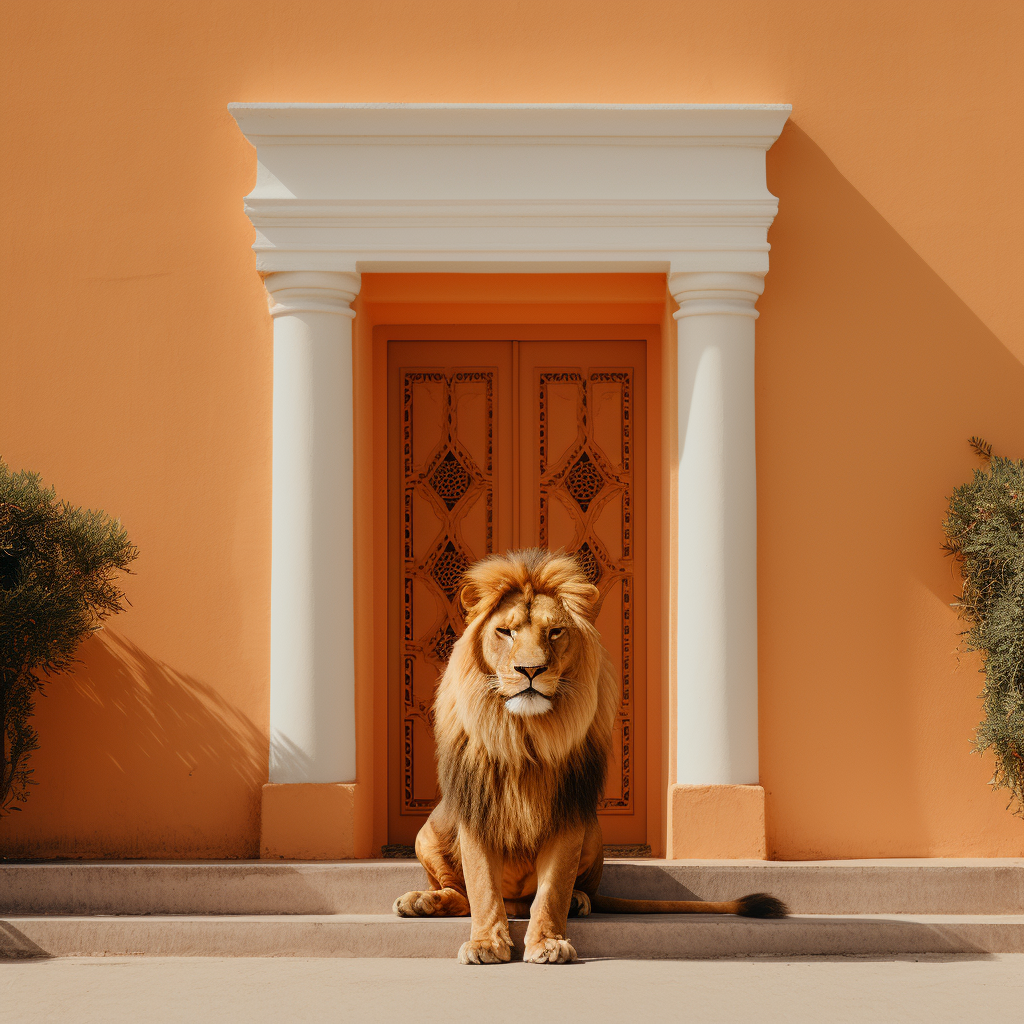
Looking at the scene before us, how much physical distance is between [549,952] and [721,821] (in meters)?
1.36

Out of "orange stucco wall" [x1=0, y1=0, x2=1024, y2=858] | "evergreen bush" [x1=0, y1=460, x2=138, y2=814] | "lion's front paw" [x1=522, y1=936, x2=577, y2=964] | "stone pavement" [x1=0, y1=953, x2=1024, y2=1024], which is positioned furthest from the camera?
"orange stucco wall" [x1=0, y1=0, x2=1024, y2=858]

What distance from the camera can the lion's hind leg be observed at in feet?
14.4

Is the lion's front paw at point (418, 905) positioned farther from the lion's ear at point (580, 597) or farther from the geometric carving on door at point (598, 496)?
the geometric carving on door at point (598, 496)

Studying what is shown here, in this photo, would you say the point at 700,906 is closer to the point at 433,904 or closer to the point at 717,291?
the point at 433,904

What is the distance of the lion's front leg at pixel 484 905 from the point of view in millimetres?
3959

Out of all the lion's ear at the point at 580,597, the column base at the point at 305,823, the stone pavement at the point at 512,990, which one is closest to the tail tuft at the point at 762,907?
the stone pavement at the point at 512,990

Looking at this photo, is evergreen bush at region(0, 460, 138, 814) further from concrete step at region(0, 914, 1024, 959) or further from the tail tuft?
the tail tuft

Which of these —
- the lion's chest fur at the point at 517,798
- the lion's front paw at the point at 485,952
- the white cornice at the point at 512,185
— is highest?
the white cornice at the point at 512,185

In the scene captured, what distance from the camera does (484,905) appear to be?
4043 mm

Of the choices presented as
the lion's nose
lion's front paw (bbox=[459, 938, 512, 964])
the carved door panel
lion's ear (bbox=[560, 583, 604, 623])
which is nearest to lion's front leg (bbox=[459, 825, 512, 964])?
lion's front paw (bbox=[459, 938, 512, 964])

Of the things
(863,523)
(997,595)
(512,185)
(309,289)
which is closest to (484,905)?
(863,523)

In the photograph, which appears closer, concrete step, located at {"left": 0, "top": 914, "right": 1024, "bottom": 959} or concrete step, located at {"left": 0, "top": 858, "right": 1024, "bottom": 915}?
concrete step, located at {"left": 0, "top": 914, "right": 1024, "bottom": 959}

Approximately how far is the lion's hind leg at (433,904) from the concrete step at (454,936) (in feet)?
0.19

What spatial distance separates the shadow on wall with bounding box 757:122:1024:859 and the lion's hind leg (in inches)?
62.6
